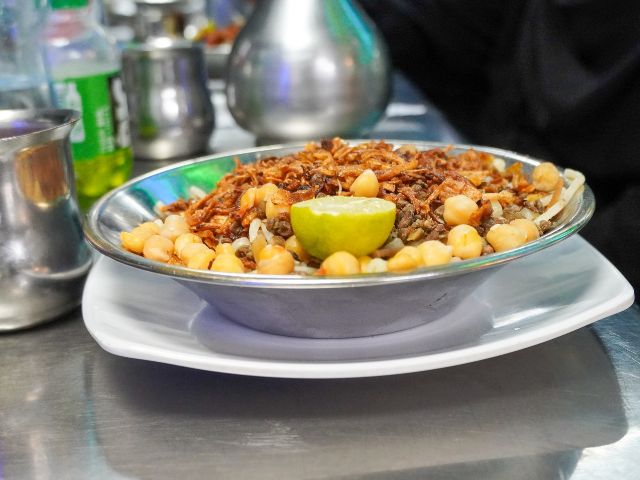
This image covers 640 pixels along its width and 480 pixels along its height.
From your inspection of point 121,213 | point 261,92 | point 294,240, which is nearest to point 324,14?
point 261,92

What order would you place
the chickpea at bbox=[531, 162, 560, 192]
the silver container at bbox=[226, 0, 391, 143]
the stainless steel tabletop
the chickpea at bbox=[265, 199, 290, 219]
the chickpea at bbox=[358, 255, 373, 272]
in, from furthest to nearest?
1. the silver container at bbox=[226, 0, 391, 143]
2. the chickpea at bbox=[531, 162, 560, 192]
3. the chickpea at bbox=[265, 199, 290, 219]
4. the chickpea at bbox=[358, 255, 373, 272]
5. the stainless steel tabletop

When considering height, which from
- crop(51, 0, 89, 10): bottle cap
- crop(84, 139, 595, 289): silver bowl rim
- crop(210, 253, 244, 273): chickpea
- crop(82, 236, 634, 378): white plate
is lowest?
crop(82, 236, 634, 378): white plate

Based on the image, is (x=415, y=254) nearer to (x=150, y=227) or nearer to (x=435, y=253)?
(x=435, y=253)

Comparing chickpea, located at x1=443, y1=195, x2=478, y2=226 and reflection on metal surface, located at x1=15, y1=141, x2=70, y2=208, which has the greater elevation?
reflection on metal surface, located at x1=15, y1=141, x2=70, y2=208

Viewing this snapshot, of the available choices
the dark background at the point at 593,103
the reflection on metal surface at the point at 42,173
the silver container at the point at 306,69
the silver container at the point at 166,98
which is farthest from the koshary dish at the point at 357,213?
the silver container at the point at 166,98

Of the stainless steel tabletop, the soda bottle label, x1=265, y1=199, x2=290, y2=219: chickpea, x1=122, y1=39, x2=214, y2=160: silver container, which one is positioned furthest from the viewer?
x1=122, y1=39, x2=214, y2=160: silver container

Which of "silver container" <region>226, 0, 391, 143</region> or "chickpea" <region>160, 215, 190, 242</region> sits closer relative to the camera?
"chickpea" <region>160, 215, 190, 242</region>

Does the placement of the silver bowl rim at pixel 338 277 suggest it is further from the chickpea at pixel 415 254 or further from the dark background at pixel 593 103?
the dark background at pixel 593 103

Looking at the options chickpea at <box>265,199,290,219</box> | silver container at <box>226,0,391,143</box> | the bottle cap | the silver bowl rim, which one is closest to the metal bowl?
the silver bowl rim

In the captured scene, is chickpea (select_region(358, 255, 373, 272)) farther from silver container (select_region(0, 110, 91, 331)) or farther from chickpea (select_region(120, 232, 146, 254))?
silver container (select_region(0, 110, 91, 331))
